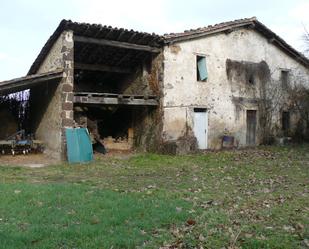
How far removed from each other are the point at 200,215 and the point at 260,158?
8687 mm

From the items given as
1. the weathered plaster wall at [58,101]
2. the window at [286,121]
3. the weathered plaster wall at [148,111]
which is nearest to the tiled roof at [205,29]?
the weathered plaster wall at [148,111]

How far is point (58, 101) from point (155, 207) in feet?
29.8

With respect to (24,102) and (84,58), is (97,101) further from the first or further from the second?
(24,102)

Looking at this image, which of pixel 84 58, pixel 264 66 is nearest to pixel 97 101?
pixel 84 58

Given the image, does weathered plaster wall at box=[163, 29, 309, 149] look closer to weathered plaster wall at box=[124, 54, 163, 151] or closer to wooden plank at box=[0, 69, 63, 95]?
weathered plaster wall at box=[124, 54, 163, 151]

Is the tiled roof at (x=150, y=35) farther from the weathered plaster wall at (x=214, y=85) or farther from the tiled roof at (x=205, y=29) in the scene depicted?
the weathered plaster wall at (x=214, y=85)

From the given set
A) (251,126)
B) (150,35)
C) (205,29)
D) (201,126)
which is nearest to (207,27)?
(205,29)

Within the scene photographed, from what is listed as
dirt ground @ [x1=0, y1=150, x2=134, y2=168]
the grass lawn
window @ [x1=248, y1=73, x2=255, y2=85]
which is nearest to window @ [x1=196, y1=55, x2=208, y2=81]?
window @ [x1=248, y1=73, x2=255, y2=85]

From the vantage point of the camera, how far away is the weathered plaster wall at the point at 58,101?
14281 millimetres

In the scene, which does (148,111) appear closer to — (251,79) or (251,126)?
(251,126)

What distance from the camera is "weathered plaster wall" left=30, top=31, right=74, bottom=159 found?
14.3 metres

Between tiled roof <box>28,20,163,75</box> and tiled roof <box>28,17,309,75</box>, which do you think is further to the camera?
tiled roof <box>28,17,309,75</box>

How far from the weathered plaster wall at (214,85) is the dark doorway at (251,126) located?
32 centimetres

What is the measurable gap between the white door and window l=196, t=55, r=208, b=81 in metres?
1.44
